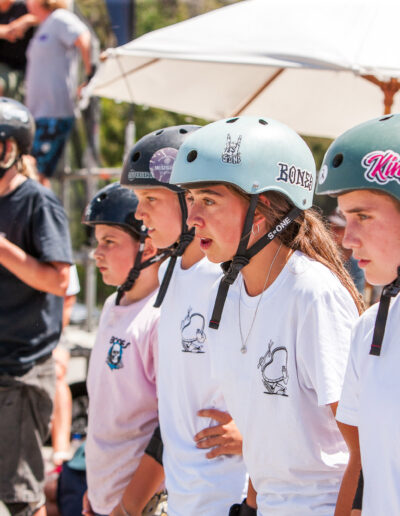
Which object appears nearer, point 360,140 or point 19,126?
point 360,140

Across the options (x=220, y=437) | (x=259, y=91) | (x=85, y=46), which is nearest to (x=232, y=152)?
(x=220, y=437)

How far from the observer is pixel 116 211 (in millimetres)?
3801

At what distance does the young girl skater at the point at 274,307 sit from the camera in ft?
7.70

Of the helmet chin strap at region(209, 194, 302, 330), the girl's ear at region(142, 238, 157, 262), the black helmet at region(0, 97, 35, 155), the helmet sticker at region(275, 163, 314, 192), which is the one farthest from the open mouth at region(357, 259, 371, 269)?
the black helmet at region(0, 97, 35, 155)

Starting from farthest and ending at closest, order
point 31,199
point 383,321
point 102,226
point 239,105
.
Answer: point 239,105 < point 31,199 < point 102,226 < point 383,321

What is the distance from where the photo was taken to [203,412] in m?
2.86

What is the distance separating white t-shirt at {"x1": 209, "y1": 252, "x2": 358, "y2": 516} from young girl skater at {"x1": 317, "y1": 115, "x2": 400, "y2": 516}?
143 mm

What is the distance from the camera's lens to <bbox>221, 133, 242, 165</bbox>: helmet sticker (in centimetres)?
263

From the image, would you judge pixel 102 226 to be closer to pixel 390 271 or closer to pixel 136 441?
pixel 136 441

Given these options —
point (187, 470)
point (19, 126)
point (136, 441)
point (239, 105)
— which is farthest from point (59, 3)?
point (187, 470)

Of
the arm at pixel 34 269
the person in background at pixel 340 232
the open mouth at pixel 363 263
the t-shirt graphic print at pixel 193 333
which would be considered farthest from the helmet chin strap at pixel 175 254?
the person in background at pixel 340 232

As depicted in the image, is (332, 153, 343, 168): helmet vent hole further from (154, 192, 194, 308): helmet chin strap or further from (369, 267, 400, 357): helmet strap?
(154, 192, 194, 308): helmet chin strap

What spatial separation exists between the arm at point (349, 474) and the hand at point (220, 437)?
0.63 m

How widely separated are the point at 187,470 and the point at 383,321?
46.3 inches
